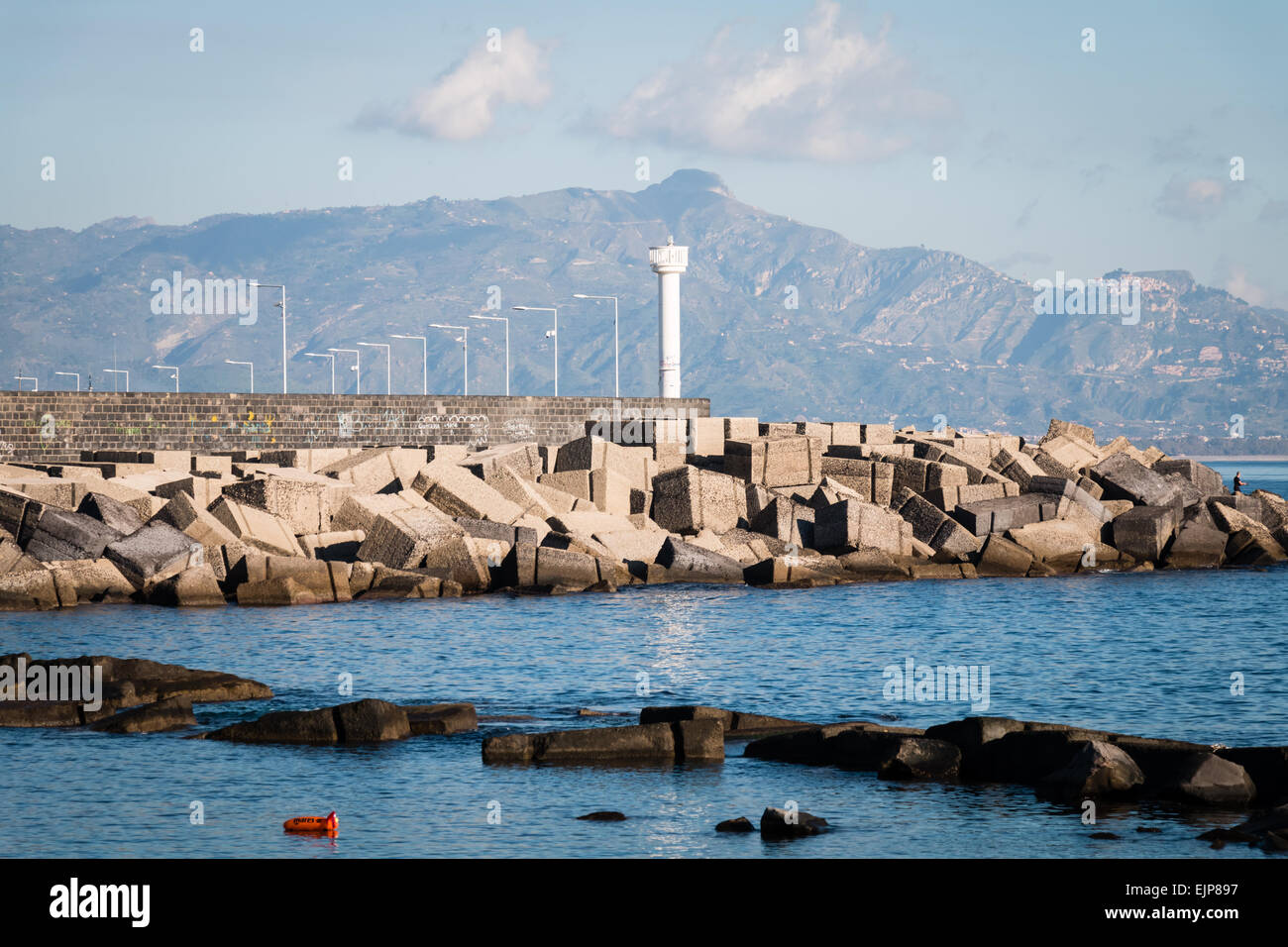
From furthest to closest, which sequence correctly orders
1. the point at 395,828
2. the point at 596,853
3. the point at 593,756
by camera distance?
the point at 593,756
the point at 395,828
the point at 596,853

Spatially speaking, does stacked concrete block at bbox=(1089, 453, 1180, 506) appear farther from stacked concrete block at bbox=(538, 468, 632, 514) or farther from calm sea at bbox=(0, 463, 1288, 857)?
stacked concrete block at bbox=(538, 468, 632, 514)

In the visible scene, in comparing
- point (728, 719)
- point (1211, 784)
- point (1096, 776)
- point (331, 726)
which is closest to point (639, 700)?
point (728, 719)

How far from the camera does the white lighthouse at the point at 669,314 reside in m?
57.8

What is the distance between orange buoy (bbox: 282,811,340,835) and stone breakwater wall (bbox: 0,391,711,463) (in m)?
25.0

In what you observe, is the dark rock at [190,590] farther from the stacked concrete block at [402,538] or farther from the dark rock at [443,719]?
the dark rock at [443,719]

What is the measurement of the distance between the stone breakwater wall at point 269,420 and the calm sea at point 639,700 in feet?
38.0

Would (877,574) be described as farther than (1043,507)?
No

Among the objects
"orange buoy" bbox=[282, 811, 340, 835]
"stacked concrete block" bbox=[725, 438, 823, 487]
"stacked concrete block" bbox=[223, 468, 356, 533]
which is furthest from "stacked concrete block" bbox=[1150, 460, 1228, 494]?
"orange buoy" bbox=[282, 811, 340, 835]

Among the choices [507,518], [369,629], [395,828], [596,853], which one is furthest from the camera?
[507,518]

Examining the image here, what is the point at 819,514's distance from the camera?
104 ft

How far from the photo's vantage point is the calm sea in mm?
10609
